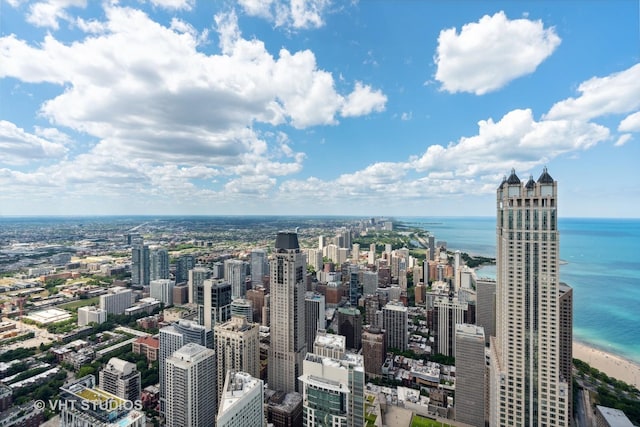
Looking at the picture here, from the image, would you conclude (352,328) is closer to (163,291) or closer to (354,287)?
(354,287)

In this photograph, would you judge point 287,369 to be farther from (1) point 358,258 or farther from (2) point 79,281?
(1) point 358,258

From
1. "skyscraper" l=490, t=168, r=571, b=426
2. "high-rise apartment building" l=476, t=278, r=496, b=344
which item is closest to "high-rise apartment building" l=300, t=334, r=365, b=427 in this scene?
"skyscraper" l=490, t=168, r=571, b=426

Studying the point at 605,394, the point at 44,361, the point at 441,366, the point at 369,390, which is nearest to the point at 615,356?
the point at 605,394

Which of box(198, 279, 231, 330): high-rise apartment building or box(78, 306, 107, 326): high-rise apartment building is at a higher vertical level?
box(198, 279, 231, 330): high-rise apartment building

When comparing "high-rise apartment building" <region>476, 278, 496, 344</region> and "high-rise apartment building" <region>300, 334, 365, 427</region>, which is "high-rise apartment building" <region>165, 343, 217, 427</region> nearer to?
"high-rise apartment building" <region>300, 334, 365, 427</region>

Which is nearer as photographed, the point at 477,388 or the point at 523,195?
the point at 523,195

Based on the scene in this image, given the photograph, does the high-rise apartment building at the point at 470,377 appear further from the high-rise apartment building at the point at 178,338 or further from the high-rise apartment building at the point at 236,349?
the high-rise apartment building at the point at 178,338
